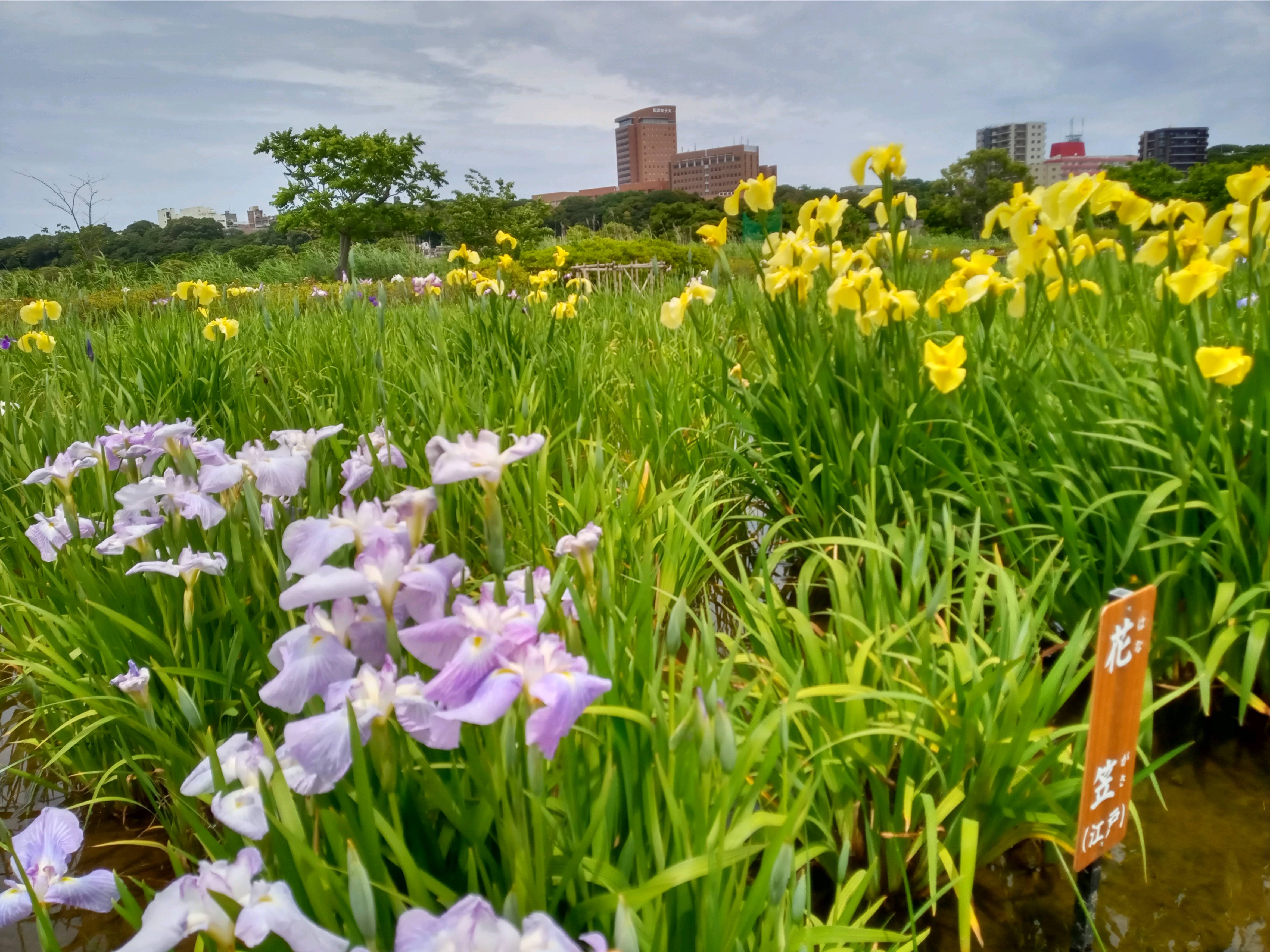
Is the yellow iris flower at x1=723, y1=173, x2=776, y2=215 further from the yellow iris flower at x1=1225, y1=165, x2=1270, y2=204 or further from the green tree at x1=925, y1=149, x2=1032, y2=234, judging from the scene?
the green tree at x1=925, y1=149, x2=1032, y2=234

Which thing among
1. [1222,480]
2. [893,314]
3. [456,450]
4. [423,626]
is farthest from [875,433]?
[423,626]

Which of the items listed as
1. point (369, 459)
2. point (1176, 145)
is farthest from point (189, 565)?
point (1176, 145)

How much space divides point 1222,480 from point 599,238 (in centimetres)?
2259

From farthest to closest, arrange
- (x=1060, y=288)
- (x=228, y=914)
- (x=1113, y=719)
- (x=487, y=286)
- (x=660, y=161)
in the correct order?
1. (x=660, y=161)
2. (x=487, y=286)
3. (x=1060, y=288)
4. (x=1113, y=719)
5. (x=228, y=914)

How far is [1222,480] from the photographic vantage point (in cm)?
193

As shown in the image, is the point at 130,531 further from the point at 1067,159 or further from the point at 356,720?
the point at 1067,159

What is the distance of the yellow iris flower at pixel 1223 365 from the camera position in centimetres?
155

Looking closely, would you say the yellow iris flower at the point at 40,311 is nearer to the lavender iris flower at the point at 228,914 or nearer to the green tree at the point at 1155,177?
the lavender iris flower at the point at 228,914

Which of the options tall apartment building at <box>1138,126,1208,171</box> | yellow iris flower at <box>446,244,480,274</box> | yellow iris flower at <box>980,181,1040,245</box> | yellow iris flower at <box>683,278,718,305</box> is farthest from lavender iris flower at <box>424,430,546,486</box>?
tall apartment building at <box>1138,126,1208,171</box>

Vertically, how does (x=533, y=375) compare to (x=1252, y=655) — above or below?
above

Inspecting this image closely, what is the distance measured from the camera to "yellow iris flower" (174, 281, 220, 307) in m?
4.32

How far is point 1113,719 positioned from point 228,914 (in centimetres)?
101

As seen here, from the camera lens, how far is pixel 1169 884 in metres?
1.44

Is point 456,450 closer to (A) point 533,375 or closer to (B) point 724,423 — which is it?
(B) point 724,423
